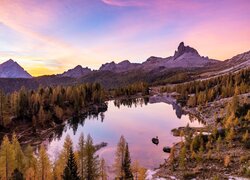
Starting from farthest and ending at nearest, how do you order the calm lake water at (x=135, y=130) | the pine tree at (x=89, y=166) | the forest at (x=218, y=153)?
the calm lake water at (x=135, y=130) → the forest at (x=218, y=153) → the pine tree at (x=89, y=166)

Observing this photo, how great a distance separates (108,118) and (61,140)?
52127mm

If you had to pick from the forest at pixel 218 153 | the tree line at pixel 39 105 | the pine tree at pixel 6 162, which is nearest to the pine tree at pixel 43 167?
the pine tree at pixel 6 162

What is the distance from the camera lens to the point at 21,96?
117938 mm

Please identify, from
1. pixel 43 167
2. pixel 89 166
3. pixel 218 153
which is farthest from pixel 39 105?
pixel 218 153

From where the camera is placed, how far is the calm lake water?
3305 inches

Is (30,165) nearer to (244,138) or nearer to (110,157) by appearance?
(110,157)

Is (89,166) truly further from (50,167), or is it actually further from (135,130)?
(135,130)

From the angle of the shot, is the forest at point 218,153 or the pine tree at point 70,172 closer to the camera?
the pine tree at point 70,172

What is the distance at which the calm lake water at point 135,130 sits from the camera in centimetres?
8394

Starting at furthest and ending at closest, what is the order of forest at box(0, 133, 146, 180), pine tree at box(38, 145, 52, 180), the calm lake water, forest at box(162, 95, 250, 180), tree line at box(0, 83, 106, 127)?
1. tree line at box(0, 83, 106, 127)
2. the calm lake water
3. forest at box(162, 95, 250, 180)
4. pine tree at box(38, 145, 52, 180)
5. forest at box(0, 133, 146, 180)

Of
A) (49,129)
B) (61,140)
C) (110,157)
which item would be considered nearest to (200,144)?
(110,157)

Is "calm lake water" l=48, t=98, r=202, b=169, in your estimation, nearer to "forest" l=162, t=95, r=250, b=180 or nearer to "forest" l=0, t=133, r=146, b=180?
"forest" l=162, t=95, r=250, b=180

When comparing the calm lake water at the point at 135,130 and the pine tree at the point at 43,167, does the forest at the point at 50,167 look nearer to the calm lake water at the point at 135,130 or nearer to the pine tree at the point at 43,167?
the pine tree at the point at 43,167

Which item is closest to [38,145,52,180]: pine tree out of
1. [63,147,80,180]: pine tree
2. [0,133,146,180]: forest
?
[0,133,146,180]: forest
